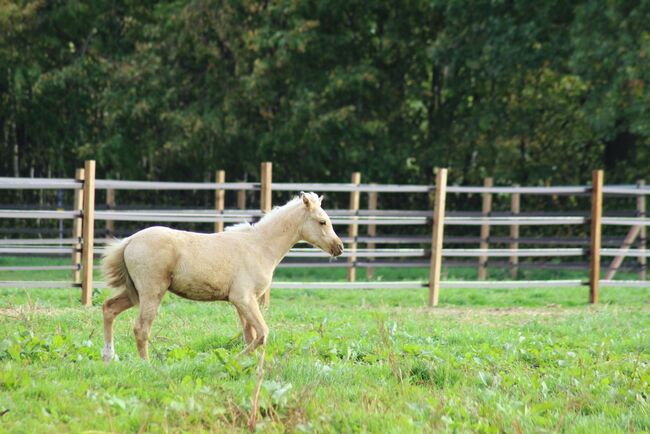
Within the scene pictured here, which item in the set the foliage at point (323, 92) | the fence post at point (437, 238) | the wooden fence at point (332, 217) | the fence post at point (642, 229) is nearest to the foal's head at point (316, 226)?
the wooden fence at point (332, 217)

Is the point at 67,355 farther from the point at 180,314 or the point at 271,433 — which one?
the point at 180,314

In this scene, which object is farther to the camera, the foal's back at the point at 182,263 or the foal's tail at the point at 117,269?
the foal's tail at the point at 117,269

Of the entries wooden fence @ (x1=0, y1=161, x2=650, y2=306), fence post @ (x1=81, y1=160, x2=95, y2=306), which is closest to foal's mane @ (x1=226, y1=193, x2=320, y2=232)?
wooden fence @ (x1=0, y1=161, x2=650, y2=306)

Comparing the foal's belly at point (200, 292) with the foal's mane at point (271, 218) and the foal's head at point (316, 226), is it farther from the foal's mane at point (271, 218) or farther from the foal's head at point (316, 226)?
the foal's head at point (316, 226)

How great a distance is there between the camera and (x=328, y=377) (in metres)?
7.29

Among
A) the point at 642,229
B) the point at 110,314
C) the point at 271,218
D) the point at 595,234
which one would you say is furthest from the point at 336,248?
the point at 642,229

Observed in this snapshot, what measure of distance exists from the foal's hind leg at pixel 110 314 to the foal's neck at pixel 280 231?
1197 mm

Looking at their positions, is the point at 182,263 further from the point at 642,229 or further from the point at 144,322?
the point at 642,229

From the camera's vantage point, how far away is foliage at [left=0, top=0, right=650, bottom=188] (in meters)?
23.3

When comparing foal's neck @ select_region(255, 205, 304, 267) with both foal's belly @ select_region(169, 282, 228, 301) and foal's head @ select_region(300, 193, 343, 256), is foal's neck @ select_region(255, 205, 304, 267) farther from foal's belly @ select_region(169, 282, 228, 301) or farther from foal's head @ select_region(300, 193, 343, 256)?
Result: foal's belly @ select_region(169, 282, 228, 301)

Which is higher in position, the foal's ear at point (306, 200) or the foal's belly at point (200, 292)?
the foal's ear at point (306, 200)

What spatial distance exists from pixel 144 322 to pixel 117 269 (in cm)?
51

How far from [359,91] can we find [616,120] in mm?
6146

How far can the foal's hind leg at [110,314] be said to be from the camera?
7.85 meters
